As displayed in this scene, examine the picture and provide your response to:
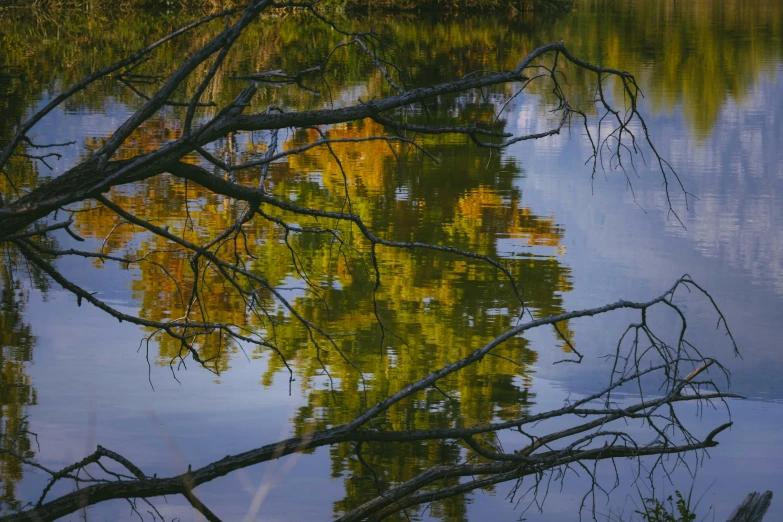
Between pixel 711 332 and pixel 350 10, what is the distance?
31.2 meters

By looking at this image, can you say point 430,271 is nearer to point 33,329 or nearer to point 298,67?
point 33,329

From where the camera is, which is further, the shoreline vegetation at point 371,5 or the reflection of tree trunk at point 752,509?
the shoreline vegetation at point 371,5

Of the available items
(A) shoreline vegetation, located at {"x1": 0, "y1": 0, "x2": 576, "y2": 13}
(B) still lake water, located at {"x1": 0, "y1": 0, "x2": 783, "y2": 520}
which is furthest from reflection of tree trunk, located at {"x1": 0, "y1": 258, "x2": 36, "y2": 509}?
(A) shoreline vegetation, located at {"x1": 0, "y1": 0, "x2": 576, "y2": 13}

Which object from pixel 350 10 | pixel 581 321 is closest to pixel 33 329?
pixel 581 321

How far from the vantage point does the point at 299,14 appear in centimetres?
3447

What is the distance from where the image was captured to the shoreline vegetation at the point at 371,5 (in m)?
35.8

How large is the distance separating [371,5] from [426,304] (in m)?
31.4

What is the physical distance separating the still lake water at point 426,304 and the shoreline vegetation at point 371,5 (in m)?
19.1

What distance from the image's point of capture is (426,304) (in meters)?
7.61

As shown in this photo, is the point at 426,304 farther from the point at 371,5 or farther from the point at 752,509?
the point at 371,5

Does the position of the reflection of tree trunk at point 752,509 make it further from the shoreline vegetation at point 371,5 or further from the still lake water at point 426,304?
the shoreline vegetation at point 371,5

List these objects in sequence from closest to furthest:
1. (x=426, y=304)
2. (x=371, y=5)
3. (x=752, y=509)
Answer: (x=752, y=509) < (x=426, y=304) < (x=371, y=5)

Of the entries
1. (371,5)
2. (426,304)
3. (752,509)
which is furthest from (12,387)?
(371,5)

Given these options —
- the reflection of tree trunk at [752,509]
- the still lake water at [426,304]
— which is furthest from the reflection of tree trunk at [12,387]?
the reflection of tree trunk at [752,509]
